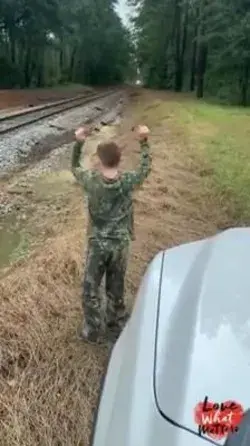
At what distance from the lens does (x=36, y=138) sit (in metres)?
21.4

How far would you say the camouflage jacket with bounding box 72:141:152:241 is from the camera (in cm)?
427

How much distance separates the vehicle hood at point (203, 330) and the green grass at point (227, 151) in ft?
20.2

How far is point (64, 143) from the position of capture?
21.3 meters

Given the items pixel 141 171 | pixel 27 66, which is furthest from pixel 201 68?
pixel 141 171

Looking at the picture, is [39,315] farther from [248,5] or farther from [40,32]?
[40,32]

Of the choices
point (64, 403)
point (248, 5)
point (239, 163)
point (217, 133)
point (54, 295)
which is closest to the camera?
point (64, 403)

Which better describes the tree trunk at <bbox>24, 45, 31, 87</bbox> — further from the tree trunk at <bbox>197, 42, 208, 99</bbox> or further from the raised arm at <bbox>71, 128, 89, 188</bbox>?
the raised arm at <bbox>71, 128, 89, 188</bbox>

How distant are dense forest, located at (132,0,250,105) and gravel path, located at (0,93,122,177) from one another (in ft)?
36.2

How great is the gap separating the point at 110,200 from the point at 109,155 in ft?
0.99

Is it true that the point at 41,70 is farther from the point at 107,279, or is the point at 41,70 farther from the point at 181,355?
the point at 181,355

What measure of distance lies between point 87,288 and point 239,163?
8.81m

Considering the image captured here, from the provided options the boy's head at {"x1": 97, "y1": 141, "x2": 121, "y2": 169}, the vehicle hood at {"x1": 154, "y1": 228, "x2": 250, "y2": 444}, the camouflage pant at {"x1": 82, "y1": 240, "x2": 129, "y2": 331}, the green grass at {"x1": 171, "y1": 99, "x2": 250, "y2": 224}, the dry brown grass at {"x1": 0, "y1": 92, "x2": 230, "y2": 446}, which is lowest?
the green grass at {"x1": 171, "y1": 99, "x2": 250, "y2": 224}

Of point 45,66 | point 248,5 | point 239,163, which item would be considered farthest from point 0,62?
point 239,163

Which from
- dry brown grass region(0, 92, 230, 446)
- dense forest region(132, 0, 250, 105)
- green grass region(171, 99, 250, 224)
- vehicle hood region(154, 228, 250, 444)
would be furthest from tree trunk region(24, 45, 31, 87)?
vehicle hood region(154, 228, 250, 444)
